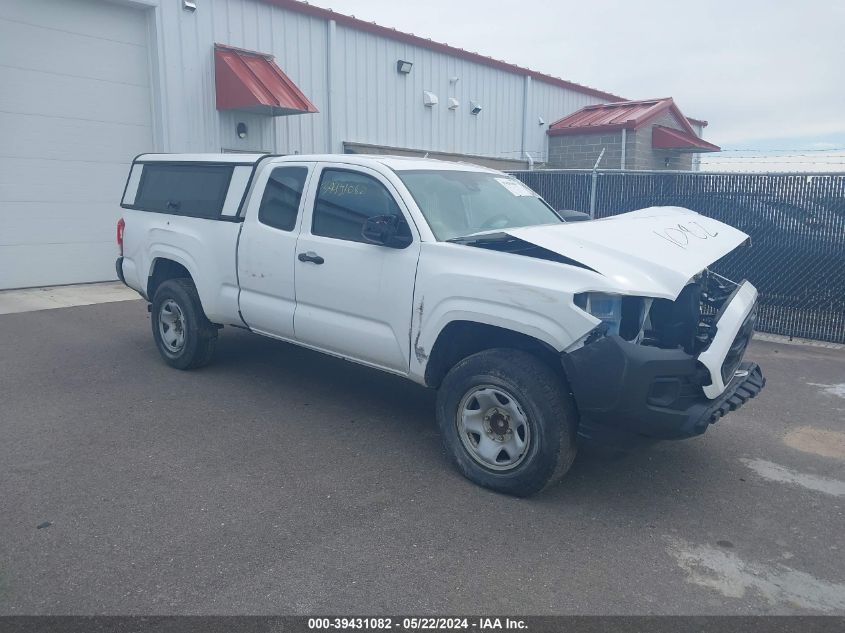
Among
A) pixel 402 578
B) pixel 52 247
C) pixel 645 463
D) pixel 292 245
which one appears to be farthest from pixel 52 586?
pixel 52 247

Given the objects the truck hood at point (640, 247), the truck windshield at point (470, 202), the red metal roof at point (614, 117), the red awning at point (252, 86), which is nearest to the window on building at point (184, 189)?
the truck windshield at point (470, 202)

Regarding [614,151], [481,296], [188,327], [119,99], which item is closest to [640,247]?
[481,296]

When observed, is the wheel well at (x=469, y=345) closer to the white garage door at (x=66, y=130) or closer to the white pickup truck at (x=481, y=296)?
the white pickup truck at (x=481, y=296)

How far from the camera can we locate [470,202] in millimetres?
5363

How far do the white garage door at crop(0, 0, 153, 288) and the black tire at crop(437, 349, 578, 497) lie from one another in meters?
9.42

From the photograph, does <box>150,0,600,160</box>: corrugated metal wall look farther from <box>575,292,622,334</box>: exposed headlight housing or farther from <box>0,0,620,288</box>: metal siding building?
<box>575,292,622,334</box>: exposed headlight housing

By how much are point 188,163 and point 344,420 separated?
294 centimetres

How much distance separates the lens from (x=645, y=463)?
192 inches

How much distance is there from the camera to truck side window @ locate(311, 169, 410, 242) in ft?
16.8

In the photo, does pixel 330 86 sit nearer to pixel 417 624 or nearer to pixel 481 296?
pixel 481 296

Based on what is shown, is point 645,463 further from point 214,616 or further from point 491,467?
point 214,616

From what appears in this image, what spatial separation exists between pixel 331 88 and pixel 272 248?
9.64 meters

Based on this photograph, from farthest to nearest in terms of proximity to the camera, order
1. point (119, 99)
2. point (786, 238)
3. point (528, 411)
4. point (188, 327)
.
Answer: point (119, 99), point (786, 238), point (188, 327), point (528, 411)

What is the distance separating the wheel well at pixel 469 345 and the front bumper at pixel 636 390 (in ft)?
1.18
